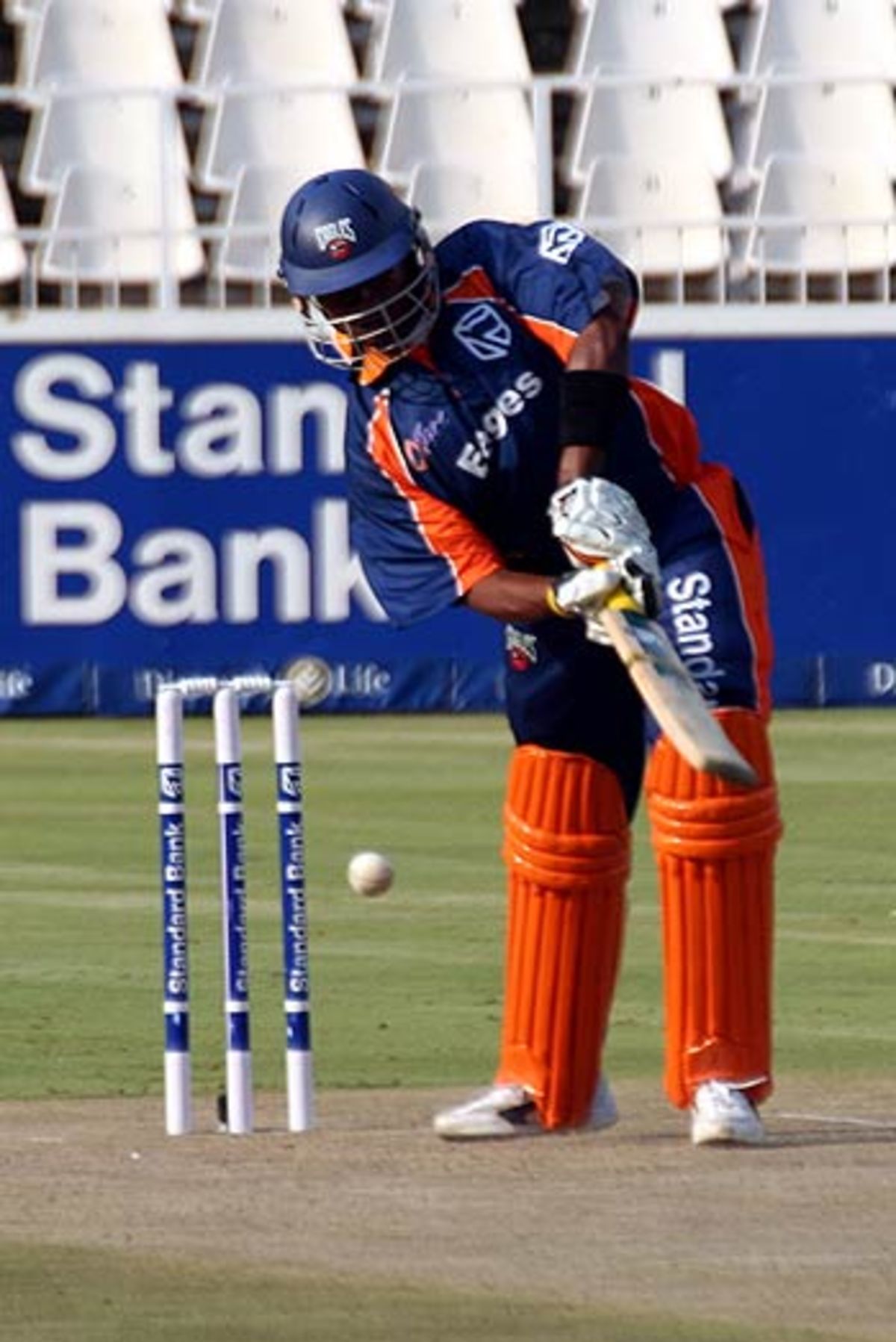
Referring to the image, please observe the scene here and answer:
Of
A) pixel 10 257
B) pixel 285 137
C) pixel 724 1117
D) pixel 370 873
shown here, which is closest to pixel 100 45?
pixel 285 137

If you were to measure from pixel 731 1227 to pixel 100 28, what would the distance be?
16288mm

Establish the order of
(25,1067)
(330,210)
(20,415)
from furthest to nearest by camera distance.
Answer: (20,415), (25,1067), (330,210)

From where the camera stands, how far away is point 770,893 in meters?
7.07

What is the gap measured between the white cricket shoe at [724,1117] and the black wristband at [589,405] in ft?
4.08

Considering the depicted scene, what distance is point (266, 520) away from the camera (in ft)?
62.7

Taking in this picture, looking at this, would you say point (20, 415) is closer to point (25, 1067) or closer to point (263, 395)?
point (263, 395)

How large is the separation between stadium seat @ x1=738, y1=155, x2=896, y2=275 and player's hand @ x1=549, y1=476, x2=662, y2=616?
12.5 m

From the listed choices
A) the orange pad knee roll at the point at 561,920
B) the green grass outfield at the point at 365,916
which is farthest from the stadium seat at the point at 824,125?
the orange pad knee roll at the point at 561,920

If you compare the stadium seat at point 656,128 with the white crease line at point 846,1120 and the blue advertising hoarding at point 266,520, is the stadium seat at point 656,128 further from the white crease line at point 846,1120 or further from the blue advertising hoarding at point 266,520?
the white crease line at point 846,1120

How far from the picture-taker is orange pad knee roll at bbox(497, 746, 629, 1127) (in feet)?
23.4

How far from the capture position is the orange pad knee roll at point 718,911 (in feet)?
22.8

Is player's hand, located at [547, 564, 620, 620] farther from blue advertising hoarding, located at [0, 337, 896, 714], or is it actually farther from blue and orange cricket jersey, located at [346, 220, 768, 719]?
blue advertising hoarding, located at [0, 337, 896, 714]

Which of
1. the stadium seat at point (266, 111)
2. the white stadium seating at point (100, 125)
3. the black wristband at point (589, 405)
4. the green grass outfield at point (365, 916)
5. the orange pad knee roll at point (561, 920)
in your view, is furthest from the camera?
the stadium seat at point (266, 111)

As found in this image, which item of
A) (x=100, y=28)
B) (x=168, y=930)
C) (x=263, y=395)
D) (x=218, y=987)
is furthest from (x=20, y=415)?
(x=168, y=930)
